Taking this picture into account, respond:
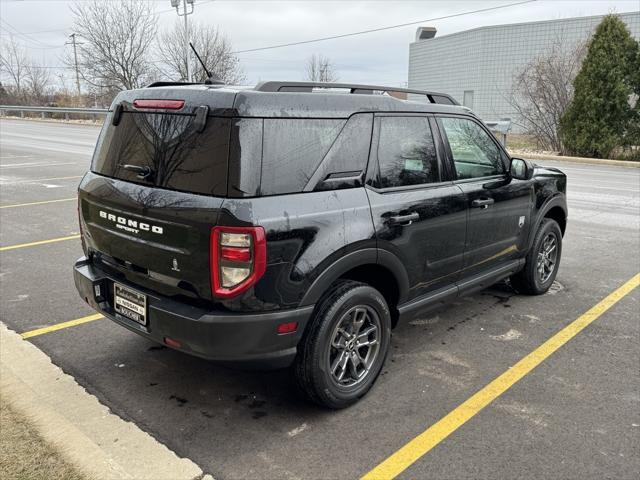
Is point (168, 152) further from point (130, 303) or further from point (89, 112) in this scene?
point (89, 112)

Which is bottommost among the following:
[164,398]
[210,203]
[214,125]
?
[164,398]

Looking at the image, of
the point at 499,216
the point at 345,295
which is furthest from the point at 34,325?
the point at 499,216

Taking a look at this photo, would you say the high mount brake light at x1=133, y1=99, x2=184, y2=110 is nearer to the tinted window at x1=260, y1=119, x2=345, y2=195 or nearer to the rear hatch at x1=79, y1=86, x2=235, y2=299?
the rear hatch at x1=79, y1=86, x2=235, y2=299

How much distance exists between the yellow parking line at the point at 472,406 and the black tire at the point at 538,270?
0.51 m

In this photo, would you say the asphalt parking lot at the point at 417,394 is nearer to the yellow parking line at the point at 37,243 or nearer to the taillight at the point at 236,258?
the taillight at the point at 236,258

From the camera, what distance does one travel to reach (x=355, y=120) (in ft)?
11.1

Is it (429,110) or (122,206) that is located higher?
(429,110)

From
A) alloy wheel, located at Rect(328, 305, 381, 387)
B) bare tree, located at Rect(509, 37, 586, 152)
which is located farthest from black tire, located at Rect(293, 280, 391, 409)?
→ bare tree, located at Rect(509, 37, 586, 152)

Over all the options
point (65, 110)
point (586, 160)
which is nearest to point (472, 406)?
point (586, 160)

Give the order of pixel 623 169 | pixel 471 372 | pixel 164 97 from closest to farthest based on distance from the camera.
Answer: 1. pixel 164 97
2. pixel 471 372
3. pixel 623 169

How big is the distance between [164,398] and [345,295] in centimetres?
131

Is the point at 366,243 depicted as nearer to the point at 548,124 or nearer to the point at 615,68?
the point at 615,68

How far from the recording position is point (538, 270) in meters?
5.27

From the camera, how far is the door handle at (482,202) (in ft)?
13.7
